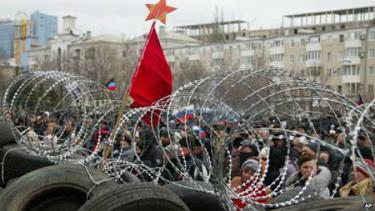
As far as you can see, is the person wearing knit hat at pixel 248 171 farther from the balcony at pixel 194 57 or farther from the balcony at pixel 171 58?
the balcony at pixel 171 58

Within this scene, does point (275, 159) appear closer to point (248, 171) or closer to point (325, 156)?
point (325, 156)

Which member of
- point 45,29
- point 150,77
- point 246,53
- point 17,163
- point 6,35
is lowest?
point 17,163

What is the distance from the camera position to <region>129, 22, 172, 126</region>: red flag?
27.6 ft

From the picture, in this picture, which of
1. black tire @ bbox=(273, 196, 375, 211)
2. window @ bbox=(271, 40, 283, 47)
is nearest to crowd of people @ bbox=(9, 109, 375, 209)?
black tire @ bbox=(273, 196, 375, 211)

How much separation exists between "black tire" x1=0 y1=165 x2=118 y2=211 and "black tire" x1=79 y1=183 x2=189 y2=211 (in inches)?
48.2

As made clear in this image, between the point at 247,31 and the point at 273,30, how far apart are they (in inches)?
224

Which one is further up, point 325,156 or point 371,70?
point 371,70

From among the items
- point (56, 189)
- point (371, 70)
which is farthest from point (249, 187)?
point (371, 70)

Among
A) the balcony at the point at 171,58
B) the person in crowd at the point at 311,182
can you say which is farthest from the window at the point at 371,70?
the person in crowd at the point at 311,182

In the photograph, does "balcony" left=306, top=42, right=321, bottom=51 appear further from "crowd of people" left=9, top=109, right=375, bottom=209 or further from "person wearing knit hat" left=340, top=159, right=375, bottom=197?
"person wearing knit hat" left=340, top=159, right=375, bottom=197

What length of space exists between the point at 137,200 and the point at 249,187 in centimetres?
160

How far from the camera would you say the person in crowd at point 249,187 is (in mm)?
6484

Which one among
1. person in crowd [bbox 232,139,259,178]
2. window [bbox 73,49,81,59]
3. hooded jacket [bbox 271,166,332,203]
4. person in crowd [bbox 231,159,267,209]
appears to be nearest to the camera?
person in crowd [bbox 231,159,267,209]

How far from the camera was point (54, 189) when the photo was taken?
23.6 feet
